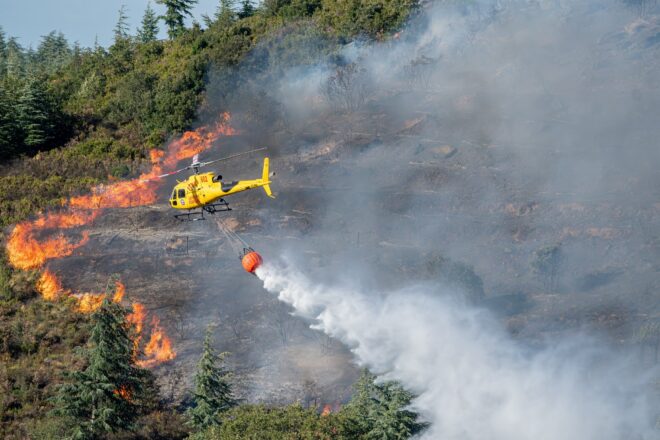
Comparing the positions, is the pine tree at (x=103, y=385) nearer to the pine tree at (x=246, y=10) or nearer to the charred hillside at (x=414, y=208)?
the charred hillside at (x=414, y=208)

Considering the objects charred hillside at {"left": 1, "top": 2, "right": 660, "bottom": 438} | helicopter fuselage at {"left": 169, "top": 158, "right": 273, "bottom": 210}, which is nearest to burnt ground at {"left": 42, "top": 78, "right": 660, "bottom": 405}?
charred hillside at {"left": 1, "top": 2, "right": 660, "bottom": 438}

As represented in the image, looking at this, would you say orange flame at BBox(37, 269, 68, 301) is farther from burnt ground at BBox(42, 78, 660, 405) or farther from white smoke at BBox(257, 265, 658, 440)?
white smoke at BBox(257, 265, 658, 440)

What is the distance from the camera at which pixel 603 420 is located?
126 feet

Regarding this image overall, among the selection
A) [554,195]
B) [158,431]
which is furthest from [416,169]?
[158,431]

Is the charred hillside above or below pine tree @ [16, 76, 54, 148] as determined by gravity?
below

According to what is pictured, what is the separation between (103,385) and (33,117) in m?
48.6

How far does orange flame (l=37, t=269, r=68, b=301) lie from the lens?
2340 inches

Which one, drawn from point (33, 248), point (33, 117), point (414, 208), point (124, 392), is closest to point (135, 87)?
point (33, 117)

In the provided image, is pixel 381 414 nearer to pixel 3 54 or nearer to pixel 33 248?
pixel 33 248

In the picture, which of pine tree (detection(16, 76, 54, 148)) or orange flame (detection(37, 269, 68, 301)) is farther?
pine tree (detection(16, 76, 54, 148))

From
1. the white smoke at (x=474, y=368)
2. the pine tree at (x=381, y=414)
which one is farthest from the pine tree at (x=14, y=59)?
the pine tree at (x=381, y=414)

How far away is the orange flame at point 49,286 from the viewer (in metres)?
59.4

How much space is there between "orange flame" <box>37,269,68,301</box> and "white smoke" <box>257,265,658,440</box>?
16661 mm

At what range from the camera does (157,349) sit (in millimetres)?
52656
